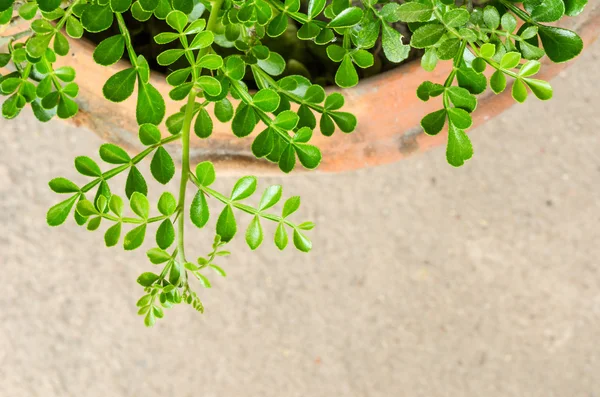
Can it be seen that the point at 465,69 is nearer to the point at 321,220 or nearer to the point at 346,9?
the point at 346,9

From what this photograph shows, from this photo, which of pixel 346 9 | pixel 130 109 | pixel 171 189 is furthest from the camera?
pixel 171 189

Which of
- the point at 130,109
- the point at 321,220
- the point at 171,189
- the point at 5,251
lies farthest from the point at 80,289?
the point at 130,109

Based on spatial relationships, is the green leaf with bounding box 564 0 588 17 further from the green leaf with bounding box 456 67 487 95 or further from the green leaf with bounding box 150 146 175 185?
the green leaf with bounding box 150 146 175 185

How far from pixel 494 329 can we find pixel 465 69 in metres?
0.88

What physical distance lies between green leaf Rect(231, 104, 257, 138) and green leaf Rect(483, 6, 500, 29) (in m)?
0.21

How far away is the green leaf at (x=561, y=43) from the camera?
0.57 meters

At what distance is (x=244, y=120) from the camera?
0.59m

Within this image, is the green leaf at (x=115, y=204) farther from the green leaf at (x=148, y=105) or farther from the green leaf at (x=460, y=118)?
the green leaf at (x=460, y=118)

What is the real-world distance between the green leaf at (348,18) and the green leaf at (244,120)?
0.10 meters

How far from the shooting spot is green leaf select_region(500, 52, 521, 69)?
0.54 metres

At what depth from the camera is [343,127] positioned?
633mm

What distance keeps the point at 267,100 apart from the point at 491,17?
21cm

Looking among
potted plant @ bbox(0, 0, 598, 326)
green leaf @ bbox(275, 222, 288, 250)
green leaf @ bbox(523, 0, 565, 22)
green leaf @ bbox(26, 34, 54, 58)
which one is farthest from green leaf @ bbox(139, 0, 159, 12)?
green leaf @ bbox(523, 0, 565, 22)

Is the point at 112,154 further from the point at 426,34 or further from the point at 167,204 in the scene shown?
the point at 426,34
